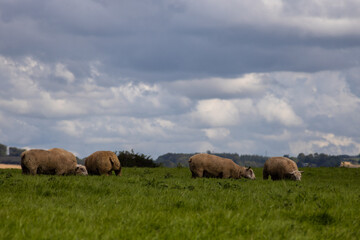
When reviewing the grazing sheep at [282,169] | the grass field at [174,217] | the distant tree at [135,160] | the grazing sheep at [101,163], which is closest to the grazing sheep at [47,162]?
the grazing sheep at [101,163]

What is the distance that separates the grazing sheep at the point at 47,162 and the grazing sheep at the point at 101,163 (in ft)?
5.55

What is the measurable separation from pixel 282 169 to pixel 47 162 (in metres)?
15.8

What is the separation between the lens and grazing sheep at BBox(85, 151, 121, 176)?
982 inches

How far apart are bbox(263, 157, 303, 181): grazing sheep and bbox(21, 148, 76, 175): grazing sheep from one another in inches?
544

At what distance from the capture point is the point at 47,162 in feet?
73.3

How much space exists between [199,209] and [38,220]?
13.6 feet

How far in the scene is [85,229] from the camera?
23.7 feet

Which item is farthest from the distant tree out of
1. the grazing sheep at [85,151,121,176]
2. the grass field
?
the grass field

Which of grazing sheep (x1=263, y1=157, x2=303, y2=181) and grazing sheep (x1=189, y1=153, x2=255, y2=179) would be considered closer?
grazing sheep (x1=189, y1=153, x2=255, y2=179)

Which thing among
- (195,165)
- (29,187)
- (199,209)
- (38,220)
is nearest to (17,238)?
(38,220)

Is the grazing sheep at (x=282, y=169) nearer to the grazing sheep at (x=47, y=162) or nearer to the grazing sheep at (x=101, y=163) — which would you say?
the grazing sheep at (x=101, y=163)

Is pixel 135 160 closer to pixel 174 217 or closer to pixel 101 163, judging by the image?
pixel 101 163

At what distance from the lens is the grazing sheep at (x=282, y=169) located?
26188mm

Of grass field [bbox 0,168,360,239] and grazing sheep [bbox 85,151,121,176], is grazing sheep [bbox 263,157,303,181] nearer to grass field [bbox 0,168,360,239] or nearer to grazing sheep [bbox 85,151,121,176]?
grazing sheep [bbox 85,151,121,176]
